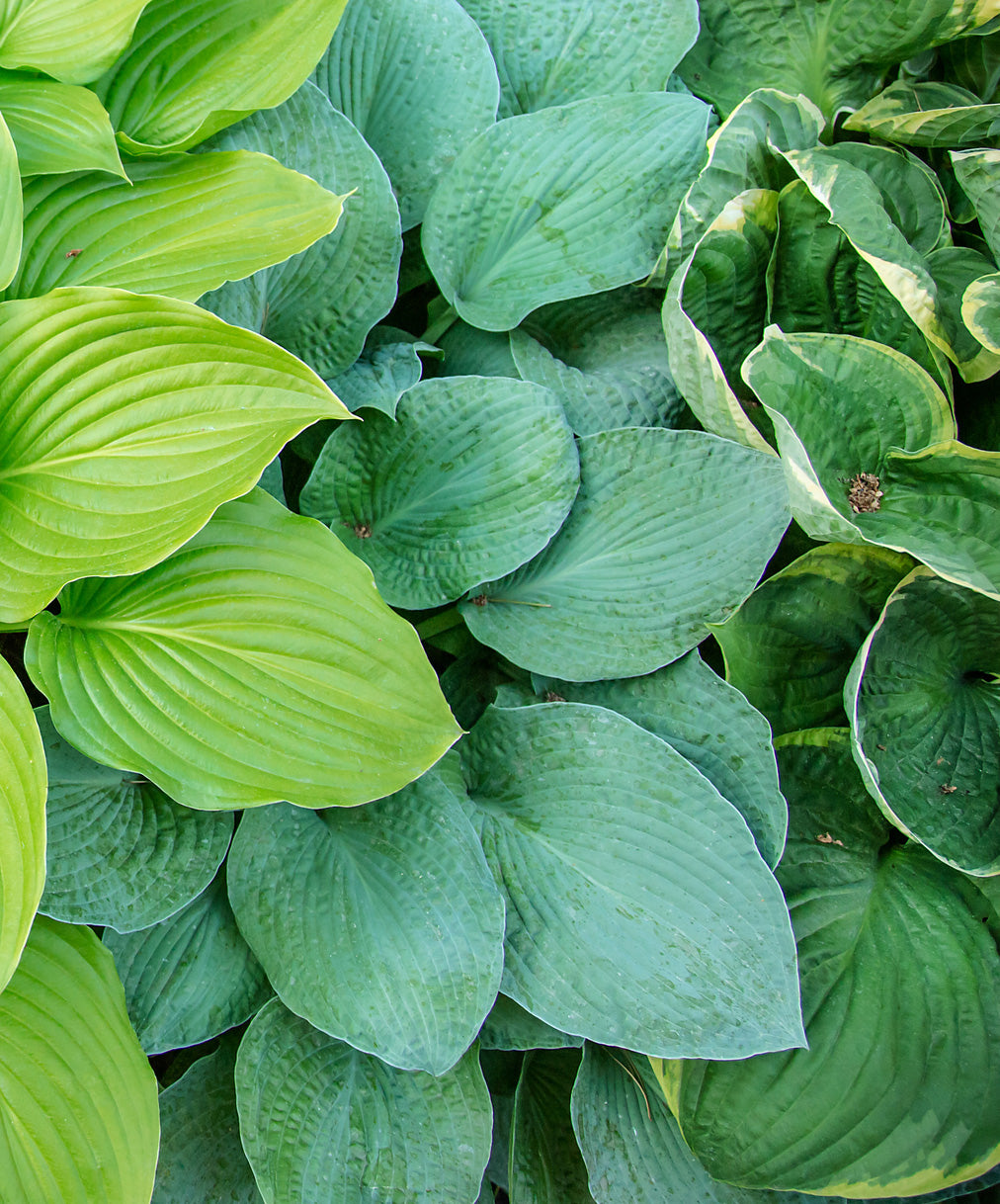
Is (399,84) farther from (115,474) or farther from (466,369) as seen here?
(115,474)

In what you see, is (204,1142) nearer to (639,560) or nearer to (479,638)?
(479,638)

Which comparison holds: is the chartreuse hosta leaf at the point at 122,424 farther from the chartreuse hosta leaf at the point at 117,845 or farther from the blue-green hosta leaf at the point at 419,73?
the blue-green hosta leaf at the point at 419,73

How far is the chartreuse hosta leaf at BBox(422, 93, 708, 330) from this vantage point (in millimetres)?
931

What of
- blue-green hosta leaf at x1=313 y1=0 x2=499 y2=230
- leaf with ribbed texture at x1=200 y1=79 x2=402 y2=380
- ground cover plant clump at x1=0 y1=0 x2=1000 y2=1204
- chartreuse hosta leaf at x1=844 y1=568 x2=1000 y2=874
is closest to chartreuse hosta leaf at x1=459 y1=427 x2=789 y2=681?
ground cover plant clump at x1=0 y1=0 x2=1000 y2=1204

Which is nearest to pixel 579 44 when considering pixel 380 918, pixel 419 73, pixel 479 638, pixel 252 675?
pixel 419 73

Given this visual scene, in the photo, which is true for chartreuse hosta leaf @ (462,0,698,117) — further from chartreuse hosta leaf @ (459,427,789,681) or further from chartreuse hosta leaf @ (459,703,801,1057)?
chartreuse hosta leaf @ (459,703,801,1057)

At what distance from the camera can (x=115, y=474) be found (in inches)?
25.2

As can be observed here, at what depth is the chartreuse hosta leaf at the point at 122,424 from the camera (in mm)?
614

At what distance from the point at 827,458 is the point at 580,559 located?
249mm

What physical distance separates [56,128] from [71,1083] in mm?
776

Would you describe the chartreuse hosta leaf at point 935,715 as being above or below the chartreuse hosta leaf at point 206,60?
below

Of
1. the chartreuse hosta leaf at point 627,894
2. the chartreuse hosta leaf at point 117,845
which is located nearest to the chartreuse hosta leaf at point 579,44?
the chartreuse hosta leaf at point 627,894

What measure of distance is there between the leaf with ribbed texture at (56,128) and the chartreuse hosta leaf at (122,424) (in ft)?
0.55

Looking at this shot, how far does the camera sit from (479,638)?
0.88 m
